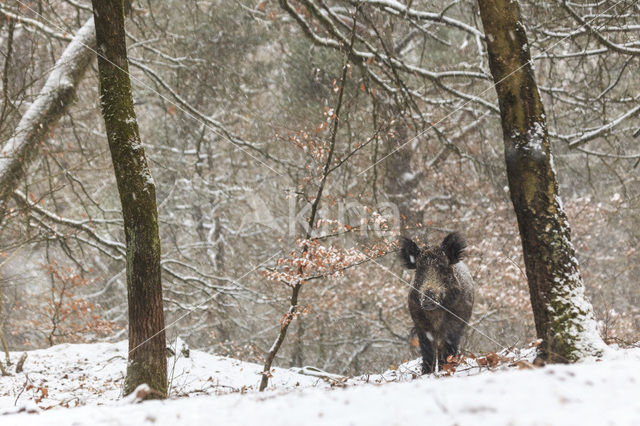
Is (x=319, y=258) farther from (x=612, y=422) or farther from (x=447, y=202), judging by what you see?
(x=447, y=202)

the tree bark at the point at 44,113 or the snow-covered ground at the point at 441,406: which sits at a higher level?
the tree bark at the point at 44,113

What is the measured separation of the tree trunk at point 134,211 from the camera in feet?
13.4

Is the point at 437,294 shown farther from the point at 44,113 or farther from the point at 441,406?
the point at 44,113

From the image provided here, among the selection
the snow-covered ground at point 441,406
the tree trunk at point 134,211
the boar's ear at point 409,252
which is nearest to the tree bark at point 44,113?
the tree trunk at point 134,211

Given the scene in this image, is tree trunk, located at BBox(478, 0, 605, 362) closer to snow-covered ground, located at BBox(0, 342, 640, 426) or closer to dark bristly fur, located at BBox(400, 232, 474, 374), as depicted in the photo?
snow-covered ground, located at BBox(0, 342, 640, 426)

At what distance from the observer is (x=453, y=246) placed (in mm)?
5777

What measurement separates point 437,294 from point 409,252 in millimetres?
702

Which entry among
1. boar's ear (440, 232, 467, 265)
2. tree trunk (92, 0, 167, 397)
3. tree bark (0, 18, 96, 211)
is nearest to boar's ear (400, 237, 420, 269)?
boar's ear (440, 232, 467, 265)

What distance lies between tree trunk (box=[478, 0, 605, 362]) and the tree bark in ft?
21.9

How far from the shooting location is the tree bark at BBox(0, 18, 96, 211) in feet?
24.8

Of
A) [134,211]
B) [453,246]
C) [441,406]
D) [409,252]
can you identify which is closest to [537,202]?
[453,246]

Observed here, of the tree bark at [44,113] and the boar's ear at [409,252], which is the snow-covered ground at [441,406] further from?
the tree bark at [44,113]

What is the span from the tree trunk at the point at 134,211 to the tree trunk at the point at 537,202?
3391mm

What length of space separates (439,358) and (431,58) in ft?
39.3
